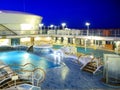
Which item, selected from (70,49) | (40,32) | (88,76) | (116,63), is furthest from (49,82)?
(40,32)

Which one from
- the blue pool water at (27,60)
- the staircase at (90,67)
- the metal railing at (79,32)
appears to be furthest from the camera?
the metal railing at (79,32)

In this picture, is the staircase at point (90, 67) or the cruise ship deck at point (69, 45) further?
the staircase at point (90, 67)

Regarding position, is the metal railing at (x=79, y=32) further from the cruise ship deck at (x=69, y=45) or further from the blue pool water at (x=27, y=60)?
the blue pool water at (x=27, y=60)

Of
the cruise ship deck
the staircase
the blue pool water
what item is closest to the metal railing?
the cruise ship deck

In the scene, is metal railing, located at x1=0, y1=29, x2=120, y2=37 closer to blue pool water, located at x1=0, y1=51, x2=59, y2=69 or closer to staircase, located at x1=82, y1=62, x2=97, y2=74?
blue pool water, located at x1=0, y1=51, x2=59, y2=69

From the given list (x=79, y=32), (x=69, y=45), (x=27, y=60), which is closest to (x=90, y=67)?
(x=27, y=60)

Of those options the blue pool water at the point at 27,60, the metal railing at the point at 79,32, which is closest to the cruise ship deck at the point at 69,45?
the metal railing at the point at 79,32

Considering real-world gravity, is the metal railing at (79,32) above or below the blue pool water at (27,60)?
above

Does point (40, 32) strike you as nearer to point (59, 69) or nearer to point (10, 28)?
point (10, 28)

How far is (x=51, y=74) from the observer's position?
14.7 metres

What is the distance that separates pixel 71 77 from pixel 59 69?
2589mm

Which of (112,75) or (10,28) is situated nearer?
(112,75)

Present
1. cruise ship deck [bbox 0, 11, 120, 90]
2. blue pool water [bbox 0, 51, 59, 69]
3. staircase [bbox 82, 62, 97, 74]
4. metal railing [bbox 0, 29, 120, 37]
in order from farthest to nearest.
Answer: metal railing [bbox 0, 29, 120, 37] → blue pool water [bbox 0, 51, 59, 69] → staircase [bbox 82, 62, 97, 74] → cruise ship deck [bbox 0, 11, 120, 90]

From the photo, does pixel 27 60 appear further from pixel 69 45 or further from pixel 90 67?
pixel 69 45
